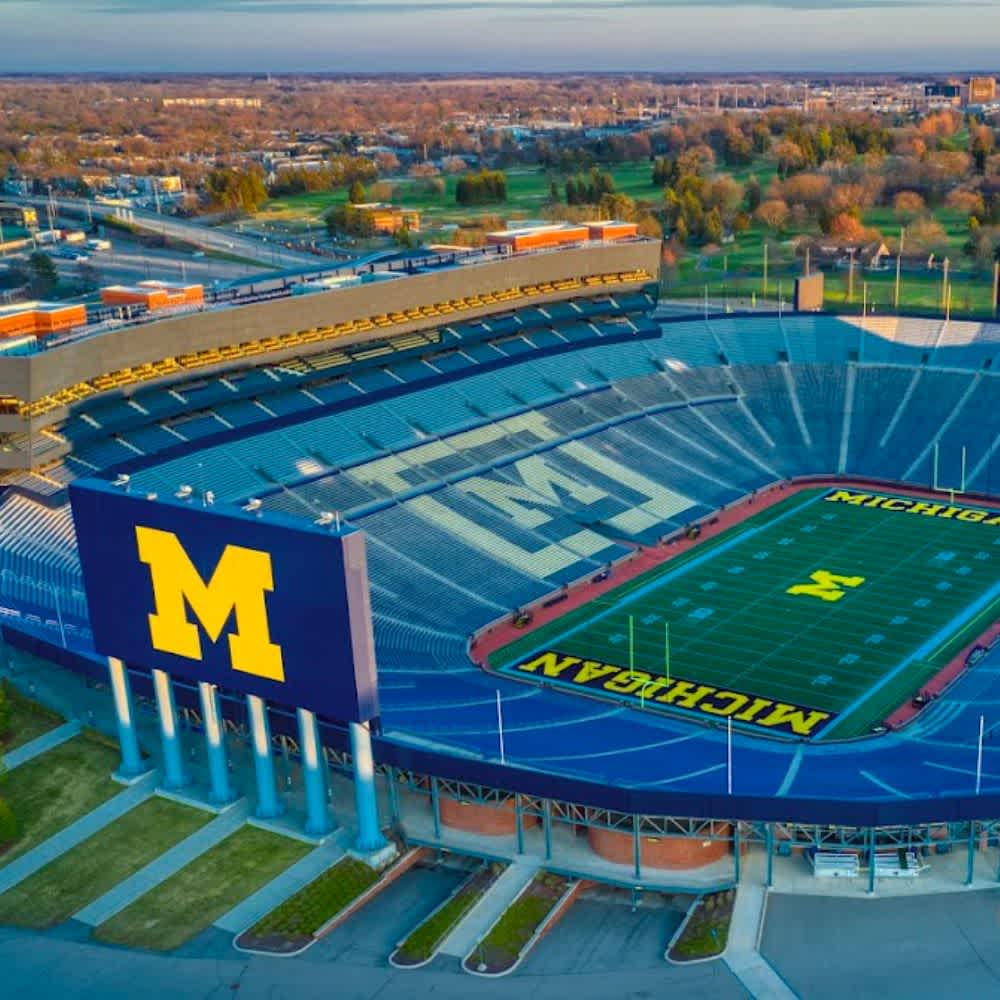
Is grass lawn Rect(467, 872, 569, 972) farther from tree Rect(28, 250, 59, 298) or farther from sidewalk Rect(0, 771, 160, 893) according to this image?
tree Rect(28, 250, 59, 298)

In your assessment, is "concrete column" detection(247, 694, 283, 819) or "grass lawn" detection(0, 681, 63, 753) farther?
"grass lawn" detection(0, 681, 63, 753)

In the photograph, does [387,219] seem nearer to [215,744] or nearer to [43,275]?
[43,275]

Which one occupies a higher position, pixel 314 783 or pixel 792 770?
pixel 314 783

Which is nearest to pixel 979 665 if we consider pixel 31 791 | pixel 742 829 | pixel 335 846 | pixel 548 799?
pixel 742 829

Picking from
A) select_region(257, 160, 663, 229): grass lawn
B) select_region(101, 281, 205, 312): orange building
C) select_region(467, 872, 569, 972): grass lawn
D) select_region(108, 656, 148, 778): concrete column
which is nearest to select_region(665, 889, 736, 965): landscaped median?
select_region(467, 872, 569, 972): grass lawn

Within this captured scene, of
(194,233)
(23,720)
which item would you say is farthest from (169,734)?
(194,233)

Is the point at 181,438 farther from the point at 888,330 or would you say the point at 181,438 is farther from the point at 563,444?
the point at 888,330
